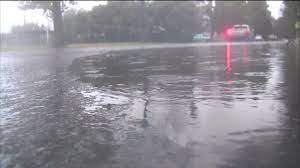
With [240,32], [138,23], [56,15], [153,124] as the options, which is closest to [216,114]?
[153,124]

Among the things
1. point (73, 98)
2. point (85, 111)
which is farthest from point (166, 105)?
point (73, 98)

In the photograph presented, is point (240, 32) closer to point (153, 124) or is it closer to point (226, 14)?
point (226, 14)

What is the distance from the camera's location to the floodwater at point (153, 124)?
14.7ft

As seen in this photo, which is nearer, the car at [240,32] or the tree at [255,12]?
the car at [240,32]

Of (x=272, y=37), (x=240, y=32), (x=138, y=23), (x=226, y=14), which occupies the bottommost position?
(x=272, y=37)

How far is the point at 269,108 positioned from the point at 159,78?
15.5ft

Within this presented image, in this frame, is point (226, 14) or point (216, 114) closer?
point (216, 114)

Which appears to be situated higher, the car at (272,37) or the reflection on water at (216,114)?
the car at (272,37)

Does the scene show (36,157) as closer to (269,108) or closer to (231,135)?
(231,135)

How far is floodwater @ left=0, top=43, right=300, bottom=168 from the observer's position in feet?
14.7

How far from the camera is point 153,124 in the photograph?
5895 millimetres

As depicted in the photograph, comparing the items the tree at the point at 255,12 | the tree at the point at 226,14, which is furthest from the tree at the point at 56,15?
the tree at the point at 226,14

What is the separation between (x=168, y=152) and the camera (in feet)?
15.1

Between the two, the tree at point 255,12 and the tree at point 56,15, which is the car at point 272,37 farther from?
the tree at point 56,15
